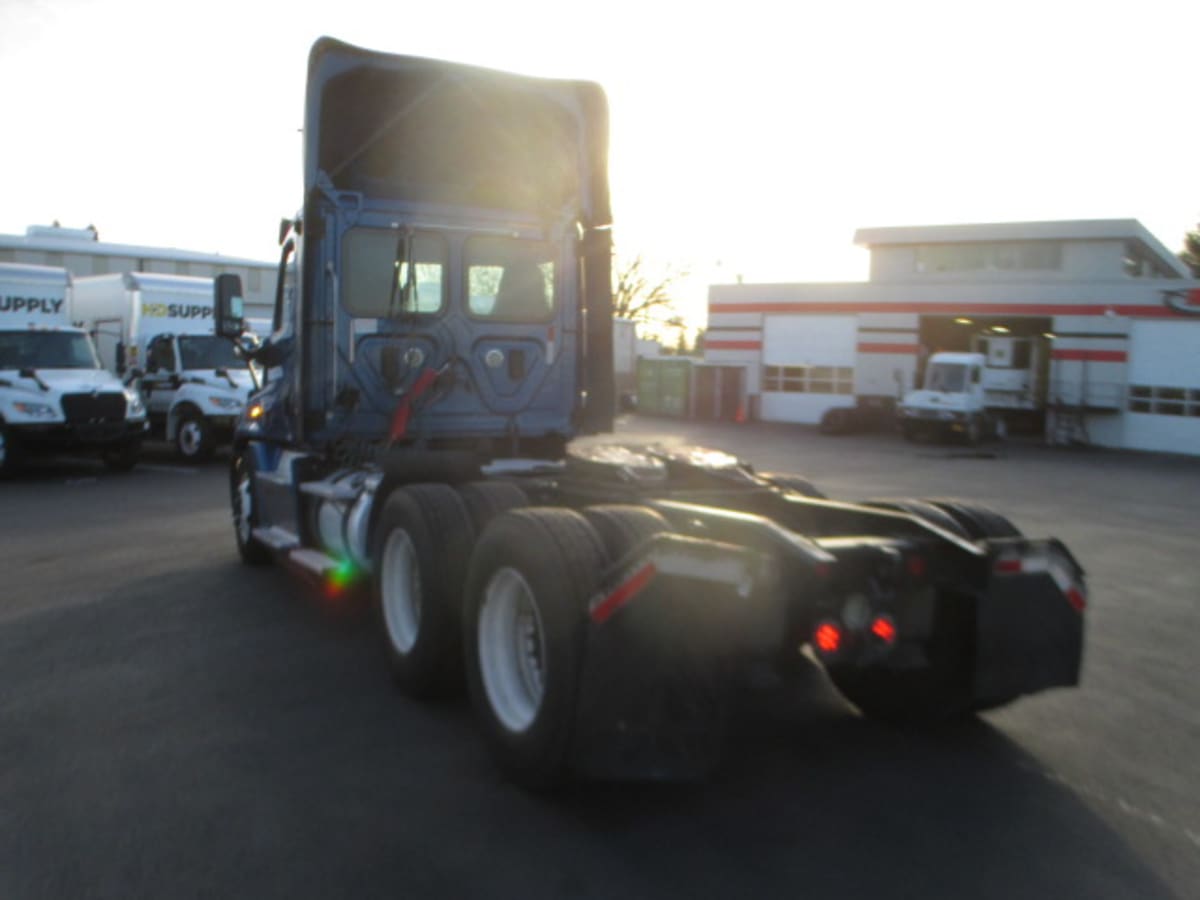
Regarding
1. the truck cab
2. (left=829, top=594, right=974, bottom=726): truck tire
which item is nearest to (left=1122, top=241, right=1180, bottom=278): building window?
the truck cab

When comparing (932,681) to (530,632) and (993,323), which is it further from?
(993,323)

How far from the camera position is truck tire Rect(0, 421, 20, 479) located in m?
15.5

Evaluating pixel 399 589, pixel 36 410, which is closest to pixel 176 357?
pixel 36 410

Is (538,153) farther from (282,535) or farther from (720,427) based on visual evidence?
(720,427)

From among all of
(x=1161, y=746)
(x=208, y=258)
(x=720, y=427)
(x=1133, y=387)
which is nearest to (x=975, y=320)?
(x=1133, y=387)

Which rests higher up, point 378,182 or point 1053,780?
point 378,182

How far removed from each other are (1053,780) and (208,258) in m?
45.5

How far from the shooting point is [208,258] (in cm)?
4500

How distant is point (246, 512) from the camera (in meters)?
8.73

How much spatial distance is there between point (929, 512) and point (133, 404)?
15.0 meters

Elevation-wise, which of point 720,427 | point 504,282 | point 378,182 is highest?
point 378,182

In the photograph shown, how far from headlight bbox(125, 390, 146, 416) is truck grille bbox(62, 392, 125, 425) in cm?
16

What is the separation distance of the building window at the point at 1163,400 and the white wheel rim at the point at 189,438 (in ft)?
81.7

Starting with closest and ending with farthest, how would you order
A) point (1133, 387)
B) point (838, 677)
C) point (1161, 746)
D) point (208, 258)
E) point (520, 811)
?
1. point (520, 811)
2. point (1161, 746)
3. point (838, 677)
4. point (1133, 387)
5. point (208, 258)
